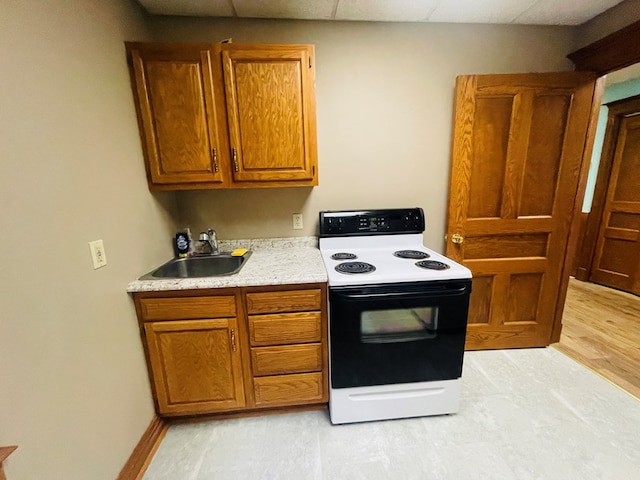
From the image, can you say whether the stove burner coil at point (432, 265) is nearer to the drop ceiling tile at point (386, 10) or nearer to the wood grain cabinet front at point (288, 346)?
the wood grain cabinet front at point (288, 346)

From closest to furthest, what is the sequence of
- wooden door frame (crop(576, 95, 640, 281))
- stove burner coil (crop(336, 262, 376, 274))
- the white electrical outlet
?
the white electrical outlet → stove burner coil (crop(336, 262, 376, 274)) → wooden door frame (crop(576, 95, 640, 281))

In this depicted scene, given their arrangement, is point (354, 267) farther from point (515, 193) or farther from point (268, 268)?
point (515, 193)

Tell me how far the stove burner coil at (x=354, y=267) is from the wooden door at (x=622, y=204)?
3.67m

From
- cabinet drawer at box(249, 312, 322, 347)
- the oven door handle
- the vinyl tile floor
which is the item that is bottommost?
the vinyl tile floor

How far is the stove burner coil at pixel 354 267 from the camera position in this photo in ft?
4.92

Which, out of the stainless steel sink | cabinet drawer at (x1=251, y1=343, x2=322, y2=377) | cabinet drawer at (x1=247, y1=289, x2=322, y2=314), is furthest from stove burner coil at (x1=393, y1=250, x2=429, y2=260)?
the stainless steel sink

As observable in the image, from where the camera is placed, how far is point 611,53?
5.56ft

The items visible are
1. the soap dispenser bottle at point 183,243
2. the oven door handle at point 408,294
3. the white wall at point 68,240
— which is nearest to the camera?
the white wall at point 68,240

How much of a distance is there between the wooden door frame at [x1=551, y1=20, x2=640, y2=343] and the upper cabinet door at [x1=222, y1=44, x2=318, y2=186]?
1855mm

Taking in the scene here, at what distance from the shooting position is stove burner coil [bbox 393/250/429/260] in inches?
69.1

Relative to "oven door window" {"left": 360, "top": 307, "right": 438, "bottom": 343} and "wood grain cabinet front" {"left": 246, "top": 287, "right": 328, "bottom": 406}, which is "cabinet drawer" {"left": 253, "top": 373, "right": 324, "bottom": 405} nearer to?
"wood grain cabinet front" {"left": 246, "top": 287, "right": 328, "bottom": 406}

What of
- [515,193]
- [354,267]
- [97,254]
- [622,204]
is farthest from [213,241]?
[622,204]

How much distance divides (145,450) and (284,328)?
931mm

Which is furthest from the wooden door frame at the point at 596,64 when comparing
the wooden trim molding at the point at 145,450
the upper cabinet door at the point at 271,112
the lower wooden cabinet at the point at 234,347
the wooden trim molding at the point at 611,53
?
the wooden trim molding at the point at 145,450
